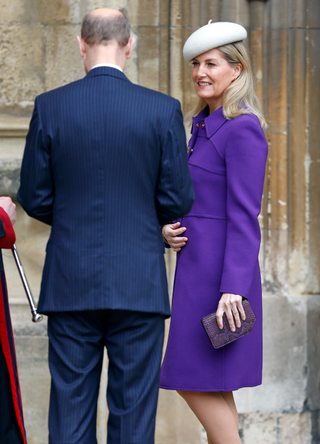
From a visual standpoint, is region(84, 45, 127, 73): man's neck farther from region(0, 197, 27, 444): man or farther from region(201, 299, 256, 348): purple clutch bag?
region(201, 299, 256, 348): purple clutch bag

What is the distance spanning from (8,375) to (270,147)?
1980 mm

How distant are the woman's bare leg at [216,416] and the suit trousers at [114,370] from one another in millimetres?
456

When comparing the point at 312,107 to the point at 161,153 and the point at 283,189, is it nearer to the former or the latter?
the point at 283,189

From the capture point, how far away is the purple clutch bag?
86.4 inches

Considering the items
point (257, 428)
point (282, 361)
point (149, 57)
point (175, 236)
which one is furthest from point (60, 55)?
point (257, 428)

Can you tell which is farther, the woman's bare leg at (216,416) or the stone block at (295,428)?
the stone block at (295,428)

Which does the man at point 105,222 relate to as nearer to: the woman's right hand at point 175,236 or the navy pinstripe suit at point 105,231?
the navy pinstripe suit at point 105,231

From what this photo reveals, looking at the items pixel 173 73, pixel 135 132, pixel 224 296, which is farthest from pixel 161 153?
pixel 173 73

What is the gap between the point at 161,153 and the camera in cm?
188

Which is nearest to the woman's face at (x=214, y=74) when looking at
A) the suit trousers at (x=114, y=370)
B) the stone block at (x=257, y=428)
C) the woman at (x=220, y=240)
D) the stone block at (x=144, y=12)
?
the woman at (x=220, y=240)

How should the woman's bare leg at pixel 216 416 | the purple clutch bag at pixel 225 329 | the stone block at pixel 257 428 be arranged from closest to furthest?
the purple clutch bag at pixel 225 329, the woman's bare leg at pixel 216 416, the stone block at pixel 257 428

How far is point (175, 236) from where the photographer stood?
239 centimetres

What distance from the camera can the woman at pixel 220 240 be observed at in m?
2.22

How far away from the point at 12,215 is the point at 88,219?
0.54 metres
